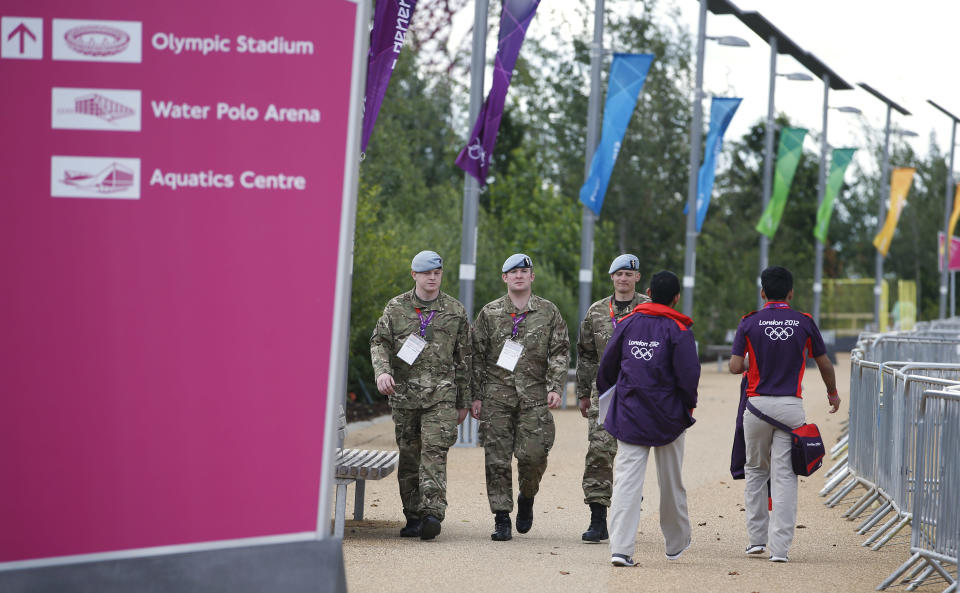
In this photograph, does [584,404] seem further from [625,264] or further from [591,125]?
[591,125]

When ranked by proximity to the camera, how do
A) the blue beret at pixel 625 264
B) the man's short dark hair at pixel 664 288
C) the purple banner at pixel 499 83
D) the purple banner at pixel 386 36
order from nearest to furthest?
the man's short dark hair at pixel 664 288 → the blue beret at pixel 625 264 → the purple banner at pixel 386 36 → the purple banner at pixel 499 83

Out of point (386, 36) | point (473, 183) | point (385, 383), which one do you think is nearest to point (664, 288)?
point (385, 383)

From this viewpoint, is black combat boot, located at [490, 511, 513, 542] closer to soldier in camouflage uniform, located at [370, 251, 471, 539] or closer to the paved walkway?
the paved walkway

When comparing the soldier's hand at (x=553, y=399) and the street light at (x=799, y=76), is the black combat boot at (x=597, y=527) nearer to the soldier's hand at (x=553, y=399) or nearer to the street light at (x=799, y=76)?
the soldier's hand at (x=553, y=399)

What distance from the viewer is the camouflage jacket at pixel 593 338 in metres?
9.38

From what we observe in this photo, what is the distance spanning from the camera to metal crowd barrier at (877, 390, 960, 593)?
698cm

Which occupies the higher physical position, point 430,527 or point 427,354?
point 427,354

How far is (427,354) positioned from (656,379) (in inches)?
66.8

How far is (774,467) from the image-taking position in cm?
841

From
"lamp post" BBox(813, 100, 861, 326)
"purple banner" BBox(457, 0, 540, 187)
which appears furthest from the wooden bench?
"lamp post" BBox(813, 100, 861, 326)

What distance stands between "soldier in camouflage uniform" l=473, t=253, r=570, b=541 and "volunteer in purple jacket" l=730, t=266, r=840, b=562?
1.31m

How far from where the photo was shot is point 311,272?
5078 mm

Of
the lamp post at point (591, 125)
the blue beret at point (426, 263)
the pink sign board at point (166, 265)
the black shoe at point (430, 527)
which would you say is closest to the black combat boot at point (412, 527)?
the black shoe at point (430, 527)

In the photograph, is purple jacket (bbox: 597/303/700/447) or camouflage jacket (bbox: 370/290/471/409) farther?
camouflage jacket (bbox: 370/290/471/409)
